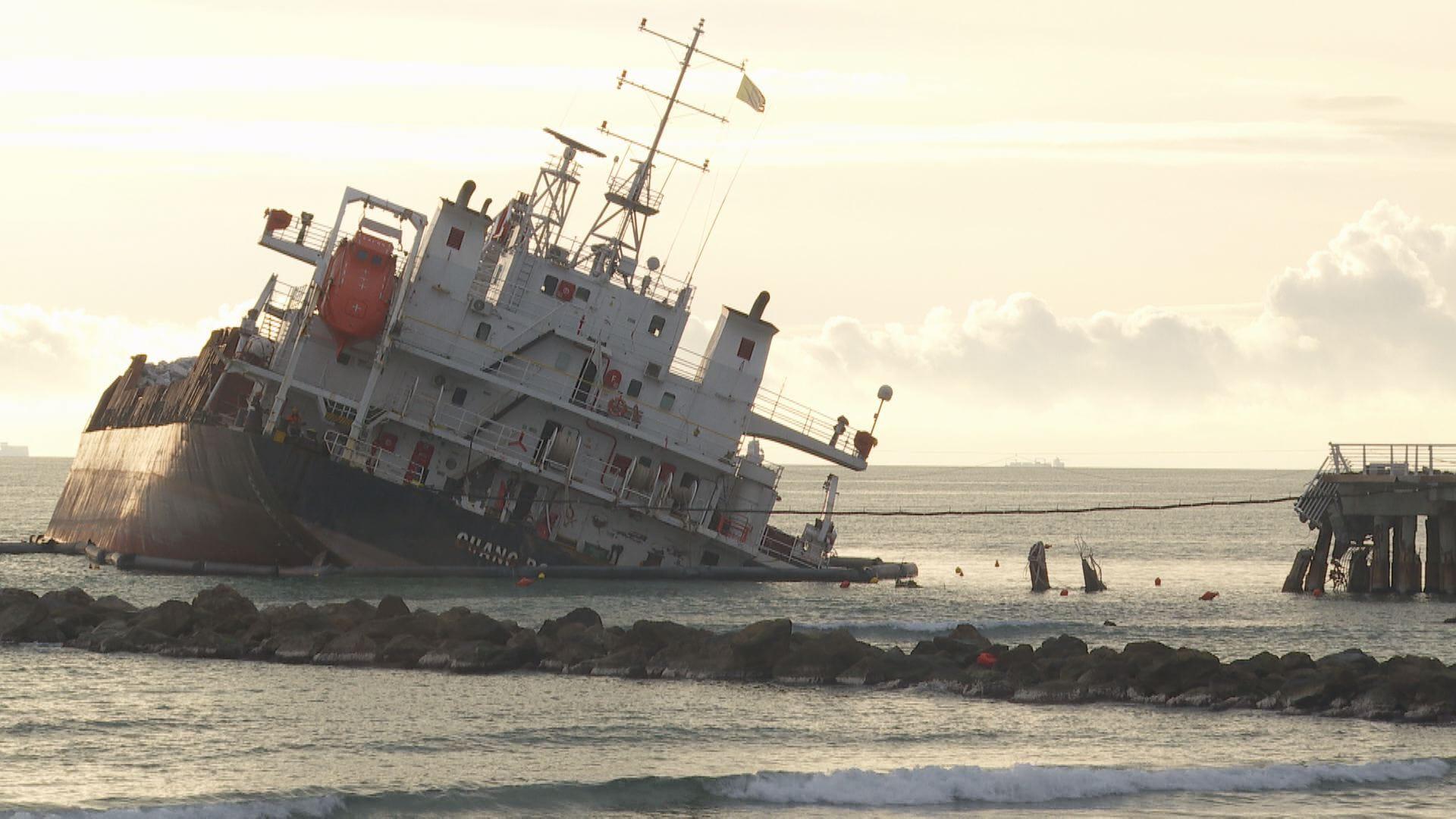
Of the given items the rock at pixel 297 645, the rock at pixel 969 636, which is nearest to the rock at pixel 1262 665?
the rock at pixel 969 636

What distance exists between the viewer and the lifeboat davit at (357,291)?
39844 mm

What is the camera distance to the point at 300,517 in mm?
40156

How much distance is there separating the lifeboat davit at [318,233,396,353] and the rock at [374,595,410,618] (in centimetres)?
1024

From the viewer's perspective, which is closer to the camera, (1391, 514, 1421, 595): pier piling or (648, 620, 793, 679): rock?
(648, 620, 793, 679): rock

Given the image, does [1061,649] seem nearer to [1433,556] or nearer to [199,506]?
[1433,556]

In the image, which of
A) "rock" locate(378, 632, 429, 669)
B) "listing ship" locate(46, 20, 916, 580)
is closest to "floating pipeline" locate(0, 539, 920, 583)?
"listing ship" locate(46, 20, 916, 580)

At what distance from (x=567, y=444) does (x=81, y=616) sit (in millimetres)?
13212

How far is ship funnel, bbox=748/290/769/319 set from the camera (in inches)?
1752

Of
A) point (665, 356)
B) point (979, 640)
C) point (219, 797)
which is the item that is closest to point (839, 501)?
point (665, 356)

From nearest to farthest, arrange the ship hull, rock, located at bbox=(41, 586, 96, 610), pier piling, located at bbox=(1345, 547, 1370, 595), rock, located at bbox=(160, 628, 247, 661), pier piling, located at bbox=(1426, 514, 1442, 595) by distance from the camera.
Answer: rock, located at bbox=(160, 628, 247, 661)
rock, located at bbox=(41, 586, 96, 610)
the ship hull
pier piling, located at bbox=(1426, 514, 1442, 595)
pier piling, located at bbox=(1345, 547, 1370, 595)

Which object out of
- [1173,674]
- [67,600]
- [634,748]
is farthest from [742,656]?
[67,600]

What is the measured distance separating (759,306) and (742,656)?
17.3 metres

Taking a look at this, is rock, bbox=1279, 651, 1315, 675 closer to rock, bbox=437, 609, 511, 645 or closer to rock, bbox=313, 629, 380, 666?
rock, bbox=437, 609, 511, 645

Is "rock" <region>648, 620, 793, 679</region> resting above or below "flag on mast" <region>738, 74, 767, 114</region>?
below
